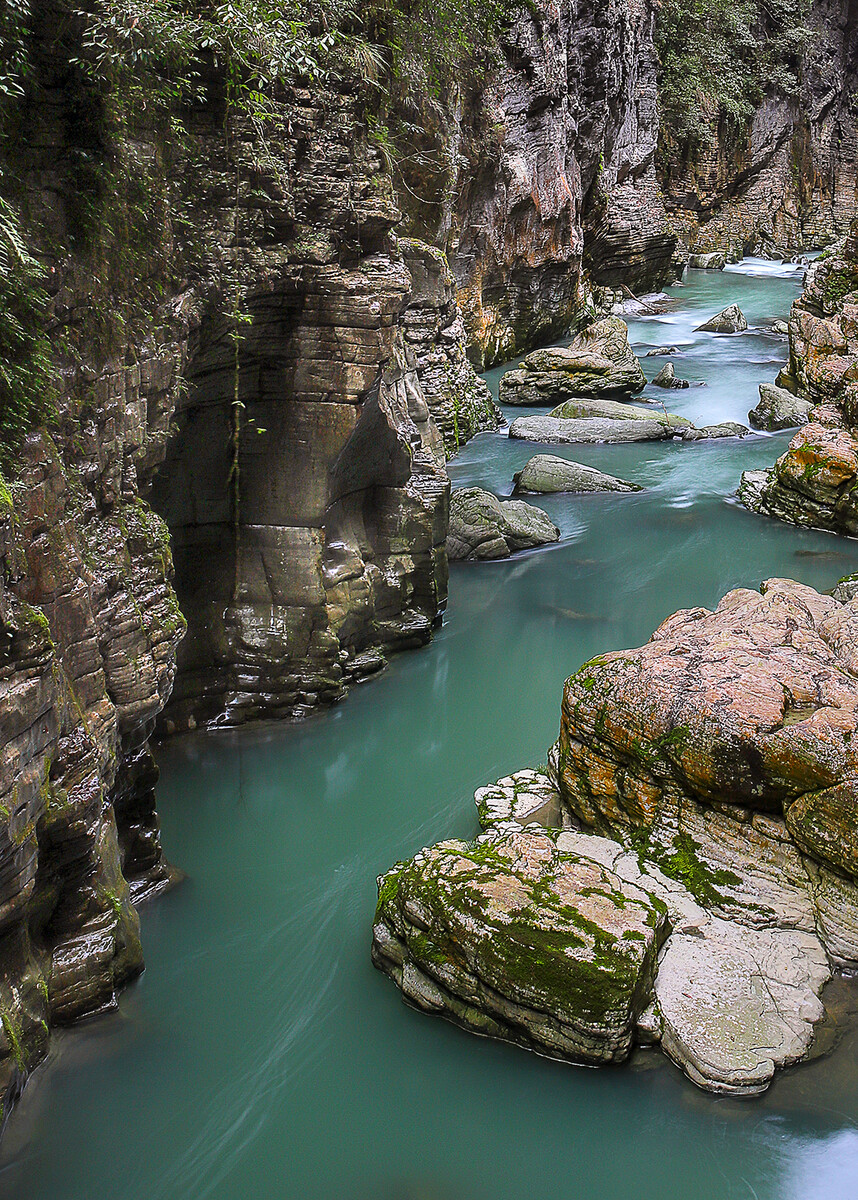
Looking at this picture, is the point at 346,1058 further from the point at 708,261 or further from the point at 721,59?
the point at 721,59

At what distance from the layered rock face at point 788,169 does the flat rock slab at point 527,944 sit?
111 ft

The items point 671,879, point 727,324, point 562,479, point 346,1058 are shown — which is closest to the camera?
point 346,1058

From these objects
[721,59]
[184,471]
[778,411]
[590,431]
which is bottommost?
[590,431]

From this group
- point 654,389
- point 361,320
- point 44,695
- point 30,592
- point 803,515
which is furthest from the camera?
point 654,389

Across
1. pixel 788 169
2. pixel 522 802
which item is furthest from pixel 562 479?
pixel 788 169

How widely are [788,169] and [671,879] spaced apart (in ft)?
129

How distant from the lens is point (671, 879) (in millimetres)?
6223

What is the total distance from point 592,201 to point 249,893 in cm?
2466

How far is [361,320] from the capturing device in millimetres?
8406

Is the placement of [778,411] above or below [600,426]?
above

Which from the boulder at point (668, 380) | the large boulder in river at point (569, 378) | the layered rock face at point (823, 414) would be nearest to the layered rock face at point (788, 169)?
the boulder at point (668, 380)

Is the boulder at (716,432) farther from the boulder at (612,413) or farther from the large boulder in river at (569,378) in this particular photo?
the large boulder in river at (569,378)

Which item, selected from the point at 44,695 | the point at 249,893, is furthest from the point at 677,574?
the point at 44,695

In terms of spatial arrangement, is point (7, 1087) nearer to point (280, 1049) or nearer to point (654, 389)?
point (280, 1049)
